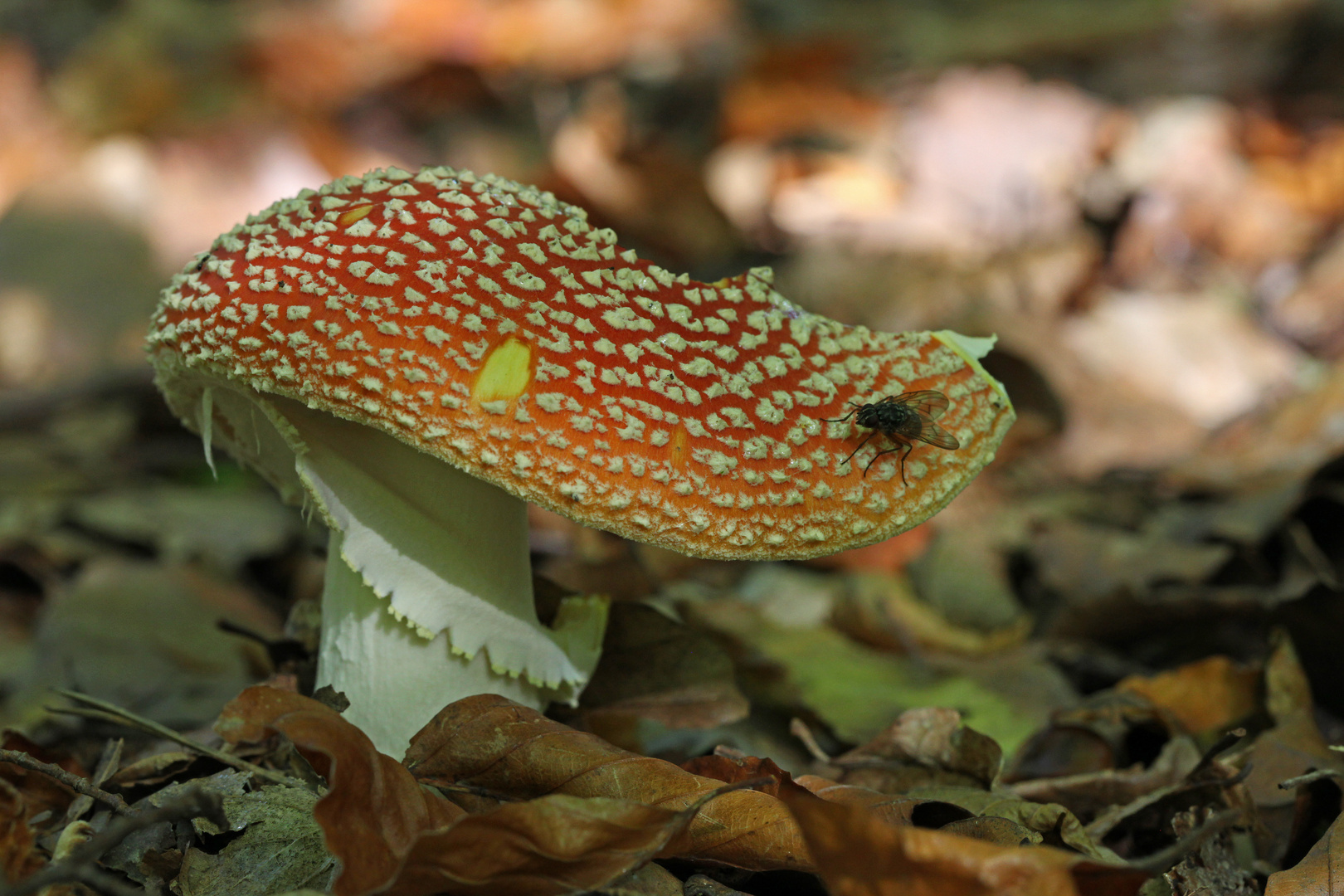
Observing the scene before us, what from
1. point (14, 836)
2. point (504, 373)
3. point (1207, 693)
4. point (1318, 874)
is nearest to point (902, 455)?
point (504, 373)

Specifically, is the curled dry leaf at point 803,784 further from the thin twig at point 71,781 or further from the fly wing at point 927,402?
the thin twig at point 71,781

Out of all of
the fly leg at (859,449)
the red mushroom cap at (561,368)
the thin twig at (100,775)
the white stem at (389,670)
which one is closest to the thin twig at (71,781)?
the thin twig at (100,775)

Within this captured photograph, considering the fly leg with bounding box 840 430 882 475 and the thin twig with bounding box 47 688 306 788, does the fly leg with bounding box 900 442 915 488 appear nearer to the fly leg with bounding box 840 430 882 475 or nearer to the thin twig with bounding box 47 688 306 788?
the fly leg with bounding box 840 430 882 475

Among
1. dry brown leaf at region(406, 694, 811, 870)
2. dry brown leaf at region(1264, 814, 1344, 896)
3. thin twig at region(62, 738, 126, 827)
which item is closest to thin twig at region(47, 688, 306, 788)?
thin twig at region(62, 738, 126, 827)

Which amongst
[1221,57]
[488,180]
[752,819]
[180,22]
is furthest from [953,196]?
[180,22]

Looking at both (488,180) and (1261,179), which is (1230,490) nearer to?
(488,180)

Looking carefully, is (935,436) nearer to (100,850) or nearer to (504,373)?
(504,373)

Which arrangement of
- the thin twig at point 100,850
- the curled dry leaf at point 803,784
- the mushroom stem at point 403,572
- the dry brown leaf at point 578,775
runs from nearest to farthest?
1. the thin twig at point 100,850
2. the dry brown leaf at point 578,775
3. the curled dry leaf at point 803,784
4. the mushroom stem at point 403,572
